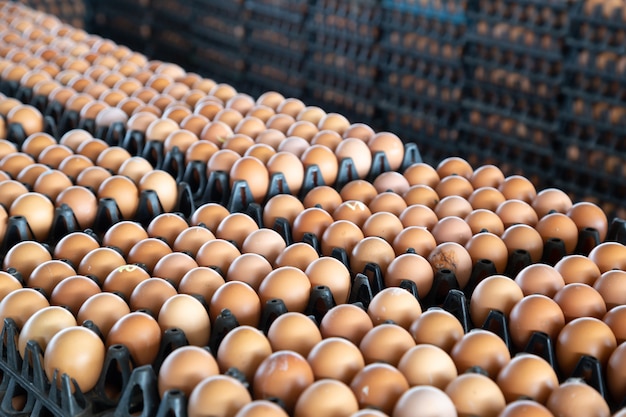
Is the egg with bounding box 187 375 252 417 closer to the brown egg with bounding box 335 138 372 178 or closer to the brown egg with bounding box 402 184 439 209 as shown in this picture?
the brown egg with bounding box 402 184 439 209

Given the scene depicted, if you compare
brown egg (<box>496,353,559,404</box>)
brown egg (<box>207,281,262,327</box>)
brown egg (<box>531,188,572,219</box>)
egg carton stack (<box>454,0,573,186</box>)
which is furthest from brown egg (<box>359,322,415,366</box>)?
egg carton stack (<box>454,0,573,186</box>)

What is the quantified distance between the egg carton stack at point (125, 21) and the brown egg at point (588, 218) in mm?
6143

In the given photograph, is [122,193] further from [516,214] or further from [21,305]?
[516,214]

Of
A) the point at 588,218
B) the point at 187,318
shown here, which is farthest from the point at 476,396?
the point at 588,218

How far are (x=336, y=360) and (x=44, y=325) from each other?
0.73 metres

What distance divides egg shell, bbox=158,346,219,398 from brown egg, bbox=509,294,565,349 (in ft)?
2.55

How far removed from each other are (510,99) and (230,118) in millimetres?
2347

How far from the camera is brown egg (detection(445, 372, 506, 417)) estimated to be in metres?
1.53

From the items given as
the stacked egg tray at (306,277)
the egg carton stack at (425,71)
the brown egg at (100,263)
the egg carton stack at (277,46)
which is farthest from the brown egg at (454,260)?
the egg carton stack at (277,46)

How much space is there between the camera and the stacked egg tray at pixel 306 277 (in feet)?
5.28

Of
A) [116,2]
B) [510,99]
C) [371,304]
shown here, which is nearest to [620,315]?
[371,304]

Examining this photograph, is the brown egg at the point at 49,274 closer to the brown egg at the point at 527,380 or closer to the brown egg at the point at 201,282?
the brown egg at the point at 201,282

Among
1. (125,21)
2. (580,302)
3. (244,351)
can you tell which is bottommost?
(244,351)

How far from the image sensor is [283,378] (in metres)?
1.58
